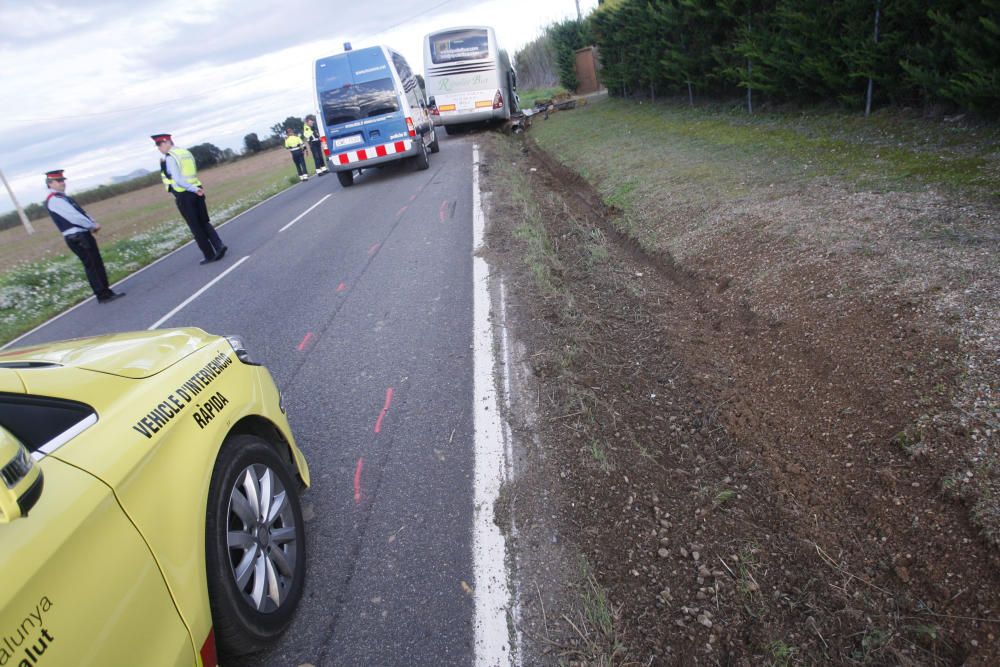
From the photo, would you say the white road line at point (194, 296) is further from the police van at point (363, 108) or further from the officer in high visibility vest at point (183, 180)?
the police van at point (363, 108)

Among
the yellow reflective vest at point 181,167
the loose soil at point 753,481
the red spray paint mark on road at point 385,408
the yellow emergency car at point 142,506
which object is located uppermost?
the yellow reflective vest at point 181,167

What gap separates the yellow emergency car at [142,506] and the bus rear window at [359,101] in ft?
38.6

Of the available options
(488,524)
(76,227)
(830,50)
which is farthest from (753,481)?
(76,227)

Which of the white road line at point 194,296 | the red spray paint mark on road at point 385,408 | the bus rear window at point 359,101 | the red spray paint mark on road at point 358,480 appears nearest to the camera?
the red spray paint mark on road at point 358,480

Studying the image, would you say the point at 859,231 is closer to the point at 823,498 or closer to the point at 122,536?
the point at 823,498

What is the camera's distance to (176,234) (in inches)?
547

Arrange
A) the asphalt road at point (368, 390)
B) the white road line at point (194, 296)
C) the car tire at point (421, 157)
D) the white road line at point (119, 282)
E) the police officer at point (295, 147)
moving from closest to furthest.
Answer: the asphalt road at point (368, 390), the white road line at point (194, 296), the white road line at point (119, 282), the car tire at point (421, 157), the police officer at point (295, 147)

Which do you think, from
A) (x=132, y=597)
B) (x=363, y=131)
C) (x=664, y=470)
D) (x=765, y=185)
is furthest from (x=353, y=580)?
(x=363, y=131)

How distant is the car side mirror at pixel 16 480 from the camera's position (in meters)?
1.45

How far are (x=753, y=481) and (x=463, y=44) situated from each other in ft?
62.0

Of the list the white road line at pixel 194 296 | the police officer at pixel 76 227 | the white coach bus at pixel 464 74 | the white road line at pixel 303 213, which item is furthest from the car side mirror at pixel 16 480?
the white coach bus at pixel 464 74

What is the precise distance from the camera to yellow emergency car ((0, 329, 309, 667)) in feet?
4.78

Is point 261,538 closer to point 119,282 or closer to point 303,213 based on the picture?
point 119,282

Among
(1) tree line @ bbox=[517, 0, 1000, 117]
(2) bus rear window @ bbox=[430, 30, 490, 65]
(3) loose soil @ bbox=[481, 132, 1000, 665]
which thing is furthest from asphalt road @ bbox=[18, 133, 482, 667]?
(2) bus rear window @ bbox=[430, 30, 490, 65]
